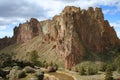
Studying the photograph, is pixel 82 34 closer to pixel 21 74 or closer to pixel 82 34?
pixel 82 34

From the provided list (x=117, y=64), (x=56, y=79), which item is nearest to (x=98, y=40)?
(x=117, y=64)

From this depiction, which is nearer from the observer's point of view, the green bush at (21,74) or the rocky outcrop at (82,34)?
the green bush at (21,74)

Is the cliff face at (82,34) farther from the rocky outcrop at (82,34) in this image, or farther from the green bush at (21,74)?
the green bush at (21,74)

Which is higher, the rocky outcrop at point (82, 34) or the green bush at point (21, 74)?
the rocky outcrop at point (82, 34)

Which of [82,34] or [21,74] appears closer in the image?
[21,74]

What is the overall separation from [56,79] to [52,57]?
218 feet

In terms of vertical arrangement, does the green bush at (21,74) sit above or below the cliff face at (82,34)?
below

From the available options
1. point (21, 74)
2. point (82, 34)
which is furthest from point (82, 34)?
point (21, 74)

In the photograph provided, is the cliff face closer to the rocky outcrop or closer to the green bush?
the rocky outcrop

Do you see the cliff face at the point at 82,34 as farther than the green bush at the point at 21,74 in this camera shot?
Yes

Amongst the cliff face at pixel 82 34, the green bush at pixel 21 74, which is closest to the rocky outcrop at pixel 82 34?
the cliff face at pixel 82 34

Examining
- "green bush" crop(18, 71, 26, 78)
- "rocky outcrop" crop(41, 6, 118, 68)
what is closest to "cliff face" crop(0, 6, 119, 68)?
"rocky outcrop" crop(41, 6, 118, 68)

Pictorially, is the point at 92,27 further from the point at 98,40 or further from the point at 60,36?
the point at 60,36

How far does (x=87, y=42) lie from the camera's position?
184m
